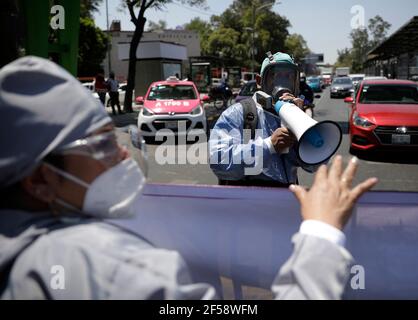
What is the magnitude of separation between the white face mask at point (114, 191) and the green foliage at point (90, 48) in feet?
161

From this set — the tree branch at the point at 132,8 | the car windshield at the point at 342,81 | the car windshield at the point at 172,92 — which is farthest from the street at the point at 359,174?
the car windshield at the point at 342,81

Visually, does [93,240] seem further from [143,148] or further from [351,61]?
[351,61]

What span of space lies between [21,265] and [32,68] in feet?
1.55

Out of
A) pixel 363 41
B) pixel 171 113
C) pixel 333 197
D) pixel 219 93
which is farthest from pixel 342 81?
pixel 363 41

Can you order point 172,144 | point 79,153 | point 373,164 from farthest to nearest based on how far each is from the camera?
1. point 172,144
2. point 373,164
3. point 79,153

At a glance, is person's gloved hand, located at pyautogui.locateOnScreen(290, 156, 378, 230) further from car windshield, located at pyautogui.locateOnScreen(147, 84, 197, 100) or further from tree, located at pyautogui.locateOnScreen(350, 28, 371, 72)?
tree, located at pyautogui.locateOnScreen(350, 28, 371, 72)

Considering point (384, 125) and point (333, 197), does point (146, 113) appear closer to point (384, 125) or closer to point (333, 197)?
point (384, 125)

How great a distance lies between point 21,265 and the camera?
3.59ft

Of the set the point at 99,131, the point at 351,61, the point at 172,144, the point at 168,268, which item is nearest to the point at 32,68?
the point at 99,131

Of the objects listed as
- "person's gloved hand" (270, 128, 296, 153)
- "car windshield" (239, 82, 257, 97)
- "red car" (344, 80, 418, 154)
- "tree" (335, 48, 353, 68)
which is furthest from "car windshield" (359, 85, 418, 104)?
"tree" (335, 48, 353, 68)

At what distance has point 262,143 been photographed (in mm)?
2617

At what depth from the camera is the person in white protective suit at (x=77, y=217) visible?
1.08 metres

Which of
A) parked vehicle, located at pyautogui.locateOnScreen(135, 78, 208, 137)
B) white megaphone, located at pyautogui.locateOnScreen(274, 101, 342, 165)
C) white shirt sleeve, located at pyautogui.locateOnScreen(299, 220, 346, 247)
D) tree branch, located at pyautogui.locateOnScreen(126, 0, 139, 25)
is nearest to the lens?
white shirt sleeve, located at pyautogui.locateOnScreen(299, 220, 346, 247)

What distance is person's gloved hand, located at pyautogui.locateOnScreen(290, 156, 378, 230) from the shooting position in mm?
1227
